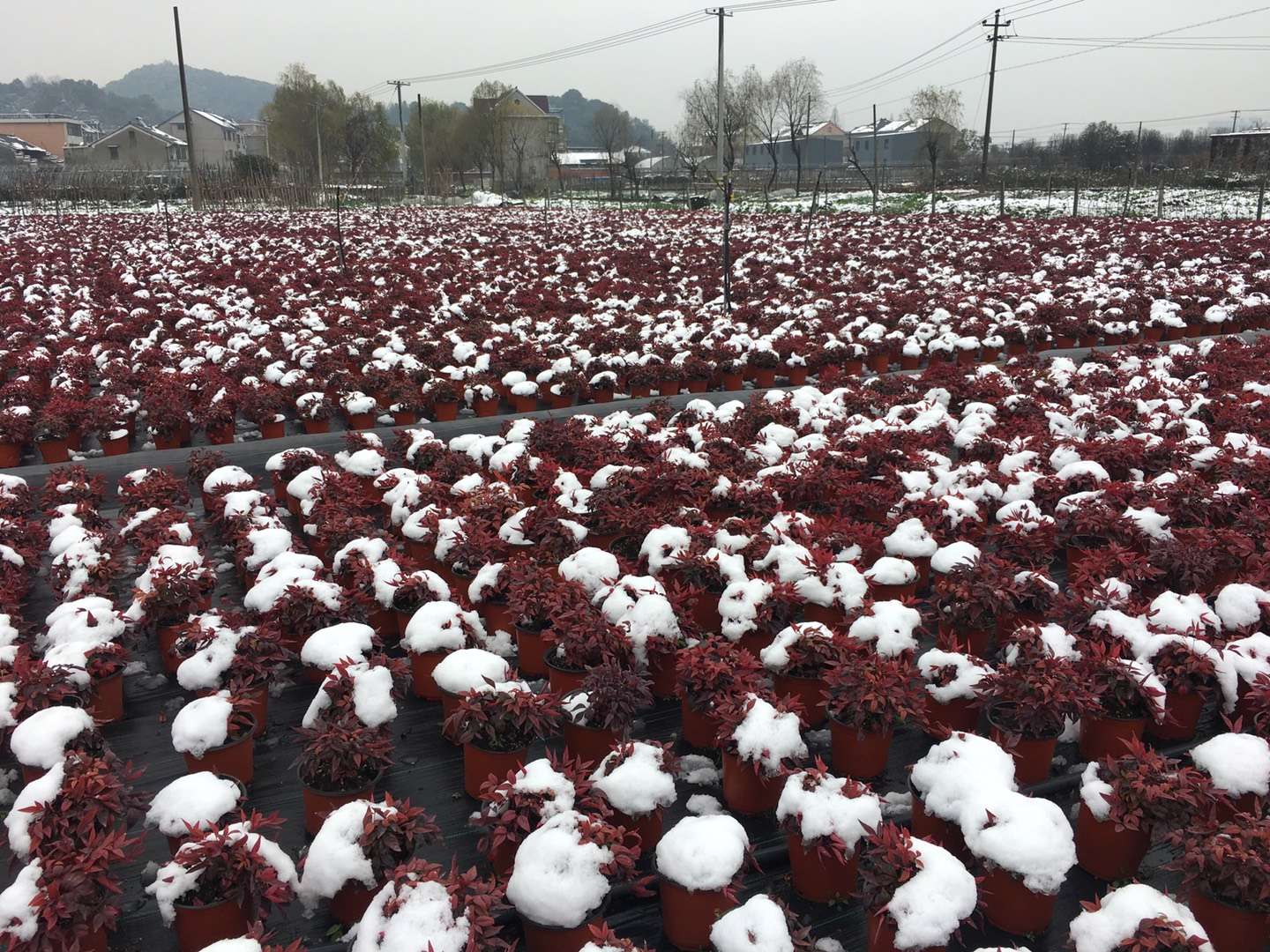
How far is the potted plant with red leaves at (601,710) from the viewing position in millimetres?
3531

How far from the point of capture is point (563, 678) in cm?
402

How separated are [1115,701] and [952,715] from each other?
0.69 meters

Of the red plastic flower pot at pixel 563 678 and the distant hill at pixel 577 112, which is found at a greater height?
the distant hill at pixel 577 112

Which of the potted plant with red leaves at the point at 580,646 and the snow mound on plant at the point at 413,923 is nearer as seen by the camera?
the snow mound on plant at the point at 413,923

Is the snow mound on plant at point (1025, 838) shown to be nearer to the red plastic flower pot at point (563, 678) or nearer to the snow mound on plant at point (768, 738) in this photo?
the snow mound on plant at point (768, 738)

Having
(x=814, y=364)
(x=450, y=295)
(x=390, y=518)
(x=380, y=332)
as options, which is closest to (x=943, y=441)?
(x=814, y=364)

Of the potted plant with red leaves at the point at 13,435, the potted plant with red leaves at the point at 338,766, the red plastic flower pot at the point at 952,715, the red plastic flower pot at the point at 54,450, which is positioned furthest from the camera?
the red plastic flower pot at the point at 54,450

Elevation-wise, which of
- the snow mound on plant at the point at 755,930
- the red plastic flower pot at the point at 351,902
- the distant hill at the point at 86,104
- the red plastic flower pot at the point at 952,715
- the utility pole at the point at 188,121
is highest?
the distant hill at the point at 86,104

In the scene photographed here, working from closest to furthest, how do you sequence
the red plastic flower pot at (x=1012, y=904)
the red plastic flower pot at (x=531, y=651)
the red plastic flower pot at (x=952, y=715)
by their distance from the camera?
the red plastic flower pot at (x=1012, y=904), the red plastic flower pot at (x=952, y=715), the red plastic flower pot at (x=531, y=651)

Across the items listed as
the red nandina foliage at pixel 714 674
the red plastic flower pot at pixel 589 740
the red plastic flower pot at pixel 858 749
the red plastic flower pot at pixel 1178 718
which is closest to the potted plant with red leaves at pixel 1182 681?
the red plastic flower pot at pixel 1178 718

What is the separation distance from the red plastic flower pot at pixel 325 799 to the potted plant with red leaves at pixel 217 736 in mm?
452

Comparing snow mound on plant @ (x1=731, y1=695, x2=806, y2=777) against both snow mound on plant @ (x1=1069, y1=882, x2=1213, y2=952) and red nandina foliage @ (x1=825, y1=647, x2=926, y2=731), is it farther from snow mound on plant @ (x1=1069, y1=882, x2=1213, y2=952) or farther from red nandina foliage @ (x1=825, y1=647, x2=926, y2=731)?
snow mound on plant @ (x1=1069, y1=882, x2=1213, y2=952)

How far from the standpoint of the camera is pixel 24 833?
280cm

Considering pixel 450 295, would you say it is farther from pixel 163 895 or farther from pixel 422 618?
pixel 163 895
